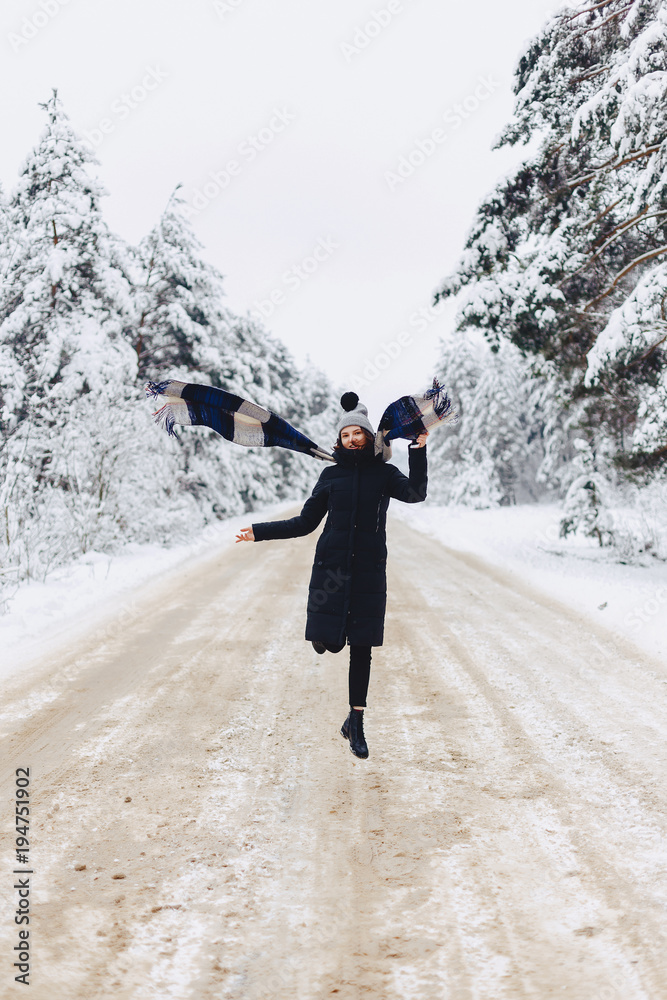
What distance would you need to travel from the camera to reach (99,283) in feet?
55.4

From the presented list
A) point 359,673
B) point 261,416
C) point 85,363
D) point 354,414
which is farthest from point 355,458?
point 85,363

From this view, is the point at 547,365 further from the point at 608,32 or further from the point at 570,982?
the point at 570,982

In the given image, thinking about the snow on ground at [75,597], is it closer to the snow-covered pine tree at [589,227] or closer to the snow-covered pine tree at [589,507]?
the snow-covered pine tree at [589,227]

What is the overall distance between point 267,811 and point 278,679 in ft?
7.78

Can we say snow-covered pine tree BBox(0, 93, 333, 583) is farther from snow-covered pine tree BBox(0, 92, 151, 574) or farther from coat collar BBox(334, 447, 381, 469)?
coat collar BBox(334, 447, 381, 469)

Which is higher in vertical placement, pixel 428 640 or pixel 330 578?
pixel 330 578

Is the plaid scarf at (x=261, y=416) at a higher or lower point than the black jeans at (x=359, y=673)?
higher

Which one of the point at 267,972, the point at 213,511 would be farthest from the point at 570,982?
the point at 213,511

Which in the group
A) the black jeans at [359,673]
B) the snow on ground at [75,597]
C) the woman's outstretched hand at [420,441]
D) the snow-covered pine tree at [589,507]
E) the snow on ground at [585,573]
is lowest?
the snow on ground at [75,597]

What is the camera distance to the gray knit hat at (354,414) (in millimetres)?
4230

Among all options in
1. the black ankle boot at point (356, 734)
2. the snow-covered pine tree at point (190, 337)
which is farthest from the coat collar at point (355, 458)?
the snow-covered pine tree at point (190, 337)

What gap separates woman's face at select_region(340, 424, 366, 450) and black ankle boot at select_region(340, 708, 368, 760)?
1.66 m

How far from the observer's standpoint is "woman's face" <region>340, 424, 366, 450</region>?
13.9ft

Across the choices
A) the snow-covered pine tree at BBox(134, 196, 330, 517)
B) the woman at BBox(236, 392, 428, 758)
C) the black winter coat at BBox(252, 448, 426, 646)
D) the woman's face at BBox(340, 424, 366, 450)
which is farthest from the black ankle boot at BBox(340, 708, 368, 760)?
the snow-covered pine tree at BBox(134, 196, 330, 517)
